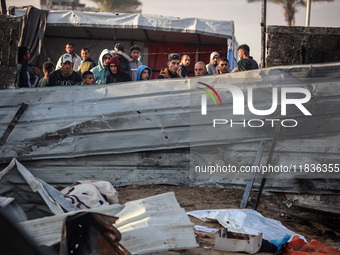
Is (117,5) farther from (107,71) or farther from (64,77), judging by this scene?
(64,77)

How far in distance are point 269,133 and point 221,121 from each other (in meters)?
0.69

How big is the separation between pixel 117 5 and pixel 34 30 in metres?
24.3

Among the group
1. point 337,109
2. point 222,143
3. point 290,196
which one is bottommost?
point 290,196

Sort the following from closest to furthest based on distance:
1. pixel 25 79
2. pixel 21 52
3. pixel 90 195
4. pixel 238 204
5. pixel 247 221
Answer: pixel 90 195
pixel 247 221
pixel 238 204
pixel 25 79
pixel 21 52

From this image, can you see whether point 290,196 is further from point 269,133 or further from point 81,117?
point 81,117

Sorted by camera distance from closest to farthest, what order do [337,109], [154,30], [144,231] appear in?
[144,231]
[337,109]
[154,30]

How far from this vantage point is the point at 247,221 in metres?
5.39

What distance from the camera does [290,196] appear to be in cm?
674

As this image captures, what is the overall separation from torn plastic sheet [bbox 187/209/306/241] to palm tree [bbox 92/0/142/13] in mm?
31191

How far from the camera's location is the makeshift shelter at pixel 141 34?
41.0 feet

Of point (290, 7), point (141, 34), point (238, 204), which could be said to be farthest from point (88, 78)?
point (290, 7)

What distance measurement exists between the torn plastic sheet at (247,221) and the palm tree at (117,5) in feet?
102

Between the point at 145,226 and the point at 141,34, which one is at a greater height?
the point at 141,34

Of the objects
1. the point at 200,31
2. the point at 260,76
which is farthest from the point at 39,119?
the point at 200,31
